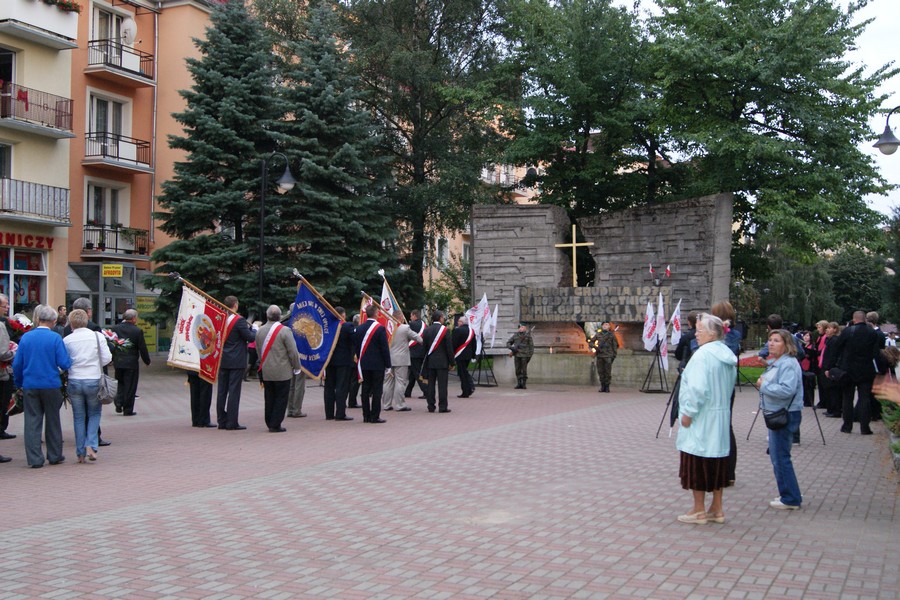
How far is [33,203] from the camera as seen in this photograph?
1152 inches

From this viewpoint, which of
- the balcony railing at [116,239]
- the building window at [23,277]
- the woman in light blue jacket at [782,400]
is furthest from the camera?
the balcony railing at [116,239]

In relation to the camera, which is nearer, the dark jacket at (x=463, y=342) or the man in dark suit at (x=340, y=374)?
the man in dark suit at (x=340, y=374)

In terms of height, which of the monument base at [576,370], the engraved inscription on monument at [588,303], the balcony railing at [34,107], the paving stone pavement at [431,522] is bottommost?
the paving stone pavement at [431,522]

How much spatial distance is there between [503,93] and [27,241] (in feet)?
56.2

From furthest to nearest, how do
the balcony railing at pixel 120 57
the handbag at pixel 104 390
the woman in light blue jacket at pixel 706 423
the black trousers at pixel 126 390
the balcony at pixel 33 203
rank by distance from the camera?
the balcony railing at pixel 120 57 < the balcony at pixel 33 203 < the black trousers at pixel 126 390 < the handbag at pixel 104 390 < the woman in light blue jacket at pixel 706 423

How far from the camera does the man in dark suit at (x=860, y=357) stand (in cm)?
1393

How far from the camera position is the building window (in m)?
28.8

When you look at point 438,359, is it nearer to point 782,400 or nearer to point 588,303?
point 588,303

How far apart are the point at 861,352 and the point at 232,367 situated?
9.86 metres

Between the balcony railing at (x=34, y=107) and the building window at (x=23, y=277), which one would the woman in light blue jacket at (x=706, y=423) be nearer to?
the building window at (x=23, y=277)

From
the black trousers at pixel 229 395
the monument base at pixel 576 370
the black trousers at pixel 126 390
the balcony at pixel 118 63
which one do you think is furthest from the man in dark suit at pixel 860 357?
the balcony at pixel 118 63

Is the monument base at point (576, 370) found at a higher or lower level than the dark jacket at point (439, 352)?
lower

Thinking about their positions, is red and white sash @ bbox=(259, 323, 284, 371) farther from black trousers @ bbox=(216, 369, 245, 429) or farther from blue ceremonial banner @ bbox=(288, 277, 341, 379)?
blue ceremonial banner @ bbox=(288, 277, 341, 379)

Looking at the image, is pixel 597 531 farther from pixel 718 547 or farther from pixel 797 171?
pixel 797 171
